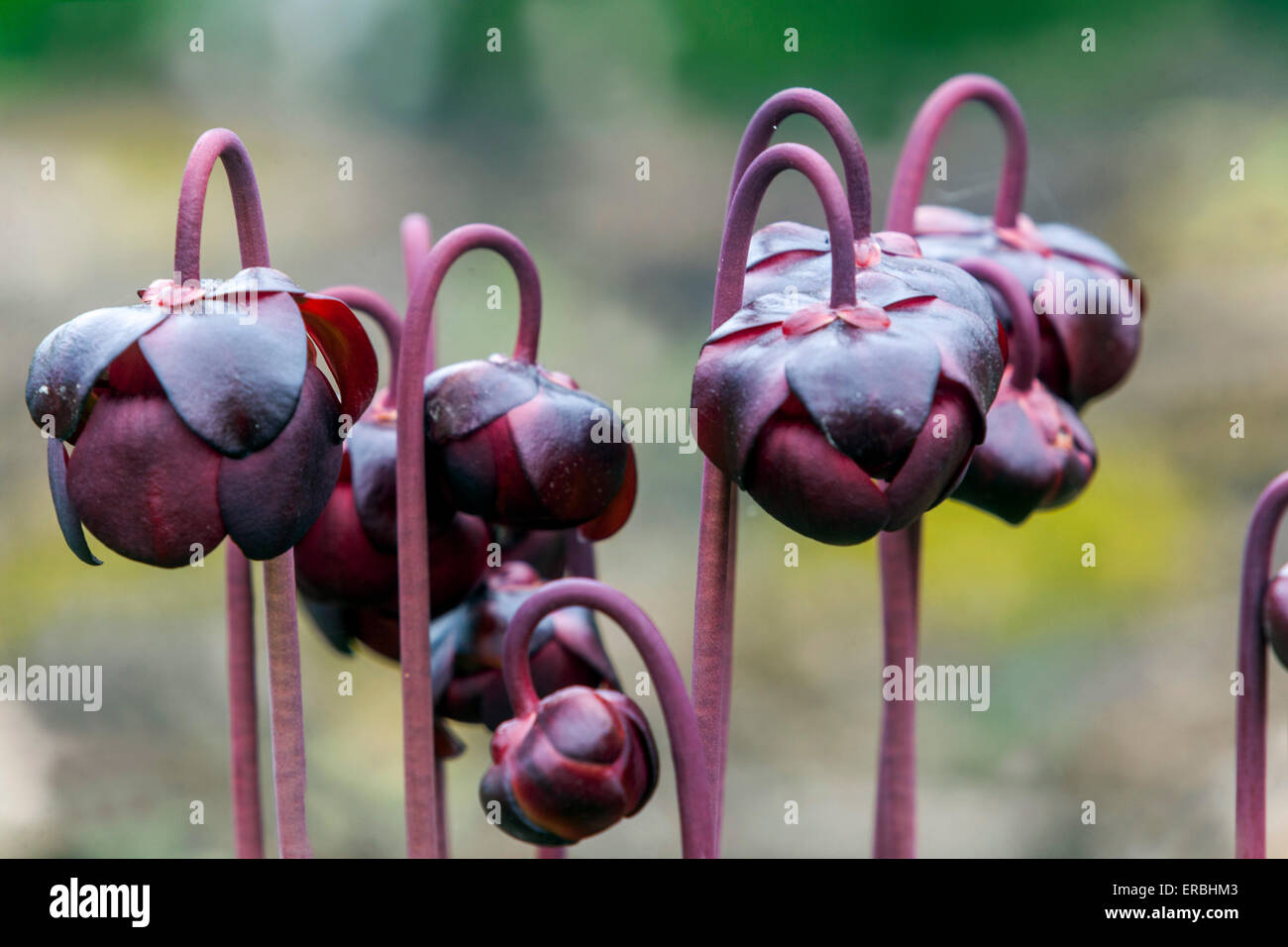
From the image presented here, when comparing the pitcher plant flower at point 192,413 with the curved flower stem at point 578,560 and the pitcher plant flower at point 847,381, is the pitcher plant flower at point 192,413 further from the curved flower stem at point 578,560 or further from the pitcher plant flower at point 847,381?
the curved flower stem at point 578,560

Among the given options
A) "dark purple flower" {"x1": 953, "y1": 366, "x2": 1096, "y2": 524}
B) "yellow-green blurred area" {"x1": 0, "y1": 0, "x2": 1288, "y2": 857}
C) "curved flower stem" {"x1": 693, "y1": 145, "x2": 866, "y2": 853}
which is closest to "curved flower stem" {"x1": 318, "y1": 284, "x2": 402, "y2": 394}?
"curved flower stem" {"x1": 693, "y1": 145, "x2": 866, "y2": 853}

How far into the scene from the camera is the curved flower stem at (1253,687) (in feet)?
2.64

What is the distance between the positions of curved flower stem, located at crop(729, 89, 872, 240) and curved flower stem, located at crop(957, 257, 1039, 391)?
15 cm

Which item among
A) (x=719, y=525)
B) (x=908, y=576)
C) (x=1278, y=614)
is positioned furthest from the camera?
(x=908, y=576)

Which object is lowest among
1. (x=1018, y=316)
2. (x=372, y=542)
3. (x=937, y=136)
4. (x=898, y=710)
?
(x=898, y=710)

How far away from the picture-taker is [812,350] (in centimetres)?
58

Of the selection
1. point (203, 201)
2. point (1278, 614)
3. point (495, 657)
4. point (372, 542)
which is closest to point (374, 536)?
point (372, 542)

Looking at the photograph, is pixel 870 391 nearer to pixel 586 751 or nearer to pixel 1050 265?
pixel 586 751

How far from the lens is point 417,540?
0.71 m

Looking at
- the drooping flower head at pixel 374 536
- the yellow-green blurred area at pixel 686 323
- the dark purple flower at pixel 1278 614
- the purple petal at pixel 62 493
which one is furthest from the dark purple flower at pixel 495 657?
the yellow-green blurred area at pixel 686 323

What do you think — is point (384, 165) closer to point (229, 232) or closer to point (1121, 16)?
point (229, 232)

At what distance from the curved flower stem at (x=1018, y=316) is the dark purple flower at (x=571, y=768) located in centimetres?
28

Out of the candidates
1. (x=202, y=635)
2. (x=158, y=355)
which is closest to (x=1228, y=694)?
(x=202, y=635)

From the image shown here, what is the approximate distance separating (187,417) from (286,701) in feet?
0.59
